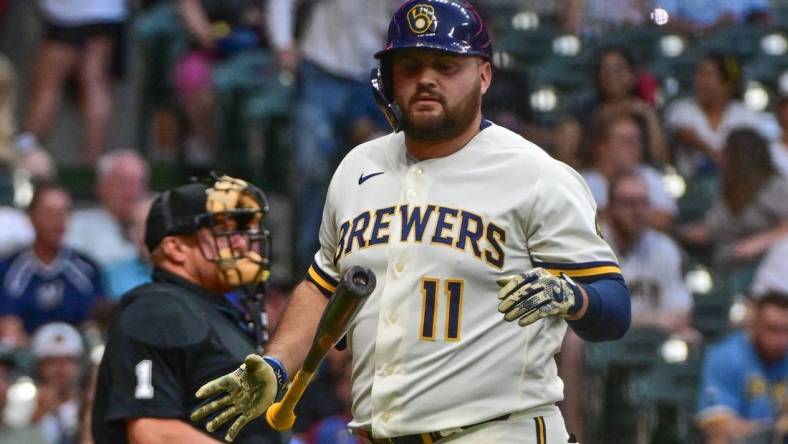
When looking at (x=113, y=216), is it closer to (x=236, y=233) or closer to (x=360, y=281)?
(x=236, y=233)

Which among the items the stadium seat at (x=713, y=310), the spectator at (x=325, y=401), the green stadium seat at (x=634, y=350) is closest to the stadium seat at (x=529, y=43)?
the stadium seat at (x=713, y=310)

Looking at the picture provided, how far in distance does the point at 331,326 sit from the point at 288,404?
38 cm

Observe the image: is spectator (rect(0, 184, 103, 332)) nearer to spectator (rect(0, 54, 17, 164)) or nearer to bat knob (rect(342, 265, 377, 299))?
spectator (rect(0, 54, 17, 164))

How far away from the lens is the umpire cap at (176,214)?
5.20 meters

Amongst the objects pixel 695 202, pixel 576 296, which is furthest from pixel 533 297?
pixel 695 202

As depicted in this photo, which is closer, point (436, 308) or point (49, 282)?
point (436, 308)

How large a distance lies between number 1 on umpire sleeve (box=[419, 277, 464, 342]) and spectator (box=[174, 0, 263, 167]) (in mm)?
6515

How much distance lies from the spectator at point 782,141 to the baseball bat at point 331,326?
6.23 metres

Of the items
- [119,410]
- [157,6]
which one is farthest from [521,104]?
[119,410]

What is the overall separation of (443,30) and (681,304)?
16.6 ft

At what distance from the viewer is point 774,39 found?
12305 mm

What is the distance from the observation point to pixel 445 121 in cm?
421

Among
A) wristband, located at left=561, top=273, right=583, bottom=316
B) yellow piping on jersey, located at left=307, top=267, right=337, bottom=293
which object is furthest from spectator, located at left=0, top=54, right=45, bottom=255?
wristband, located at left=561, top=273, right=583, bottom=316

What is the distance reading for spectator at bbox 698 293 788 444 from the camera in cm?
774
